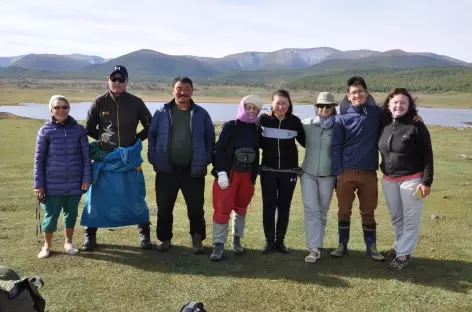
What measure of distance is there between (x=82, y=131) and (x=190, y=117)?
4.30 feet

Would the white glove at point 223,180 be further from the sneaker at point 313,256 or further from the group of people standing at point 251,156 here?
the sneaker at point 313,256

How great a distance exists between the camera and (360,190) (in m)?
5.36

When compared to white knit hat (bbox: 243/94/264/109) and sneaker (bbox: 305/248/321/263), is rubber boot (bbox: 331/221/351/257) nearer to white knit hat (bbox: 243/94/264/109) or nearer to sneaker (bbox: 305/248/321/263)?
sneaker (bbox: 305/248/321/263)

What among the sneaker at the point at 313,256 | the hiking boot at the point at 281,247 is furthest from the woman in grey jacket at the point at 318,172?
the hiking boot at the point at 281,247

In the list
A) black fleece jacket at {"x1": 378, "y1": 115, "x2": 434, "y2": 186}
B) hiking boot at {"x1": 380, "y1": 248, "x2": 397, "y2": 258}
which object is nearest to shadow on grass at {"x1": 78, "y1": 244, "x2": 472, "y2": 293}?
hiking boot at {"x1": 380, "y1": 248, "x2": 397, "y2": 258}

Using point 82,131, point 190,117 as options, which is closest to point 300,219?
point 190,117

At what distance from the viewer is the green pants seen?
5339 millimetres

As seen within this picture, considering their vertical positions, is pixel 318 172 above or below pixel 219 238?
above

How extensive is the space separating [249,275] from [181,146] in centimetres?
168

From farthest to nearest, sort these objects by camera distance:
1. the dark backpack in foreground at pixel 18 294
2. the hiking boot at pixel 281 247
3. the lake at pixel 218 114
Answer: the lake at pixel 218 114 < the hiking boot at pixel 281 247 < the dark backpack in foreground at pixel 18 294

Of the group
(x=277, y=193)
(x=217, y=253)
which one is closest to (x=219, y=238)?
(x=217, y=253)

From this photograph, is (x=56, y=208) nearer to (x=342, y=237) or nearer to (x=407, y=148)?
(x=342, y=237)

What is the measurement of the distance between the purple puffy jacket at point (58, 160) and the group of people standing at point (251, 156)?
0.4 inches

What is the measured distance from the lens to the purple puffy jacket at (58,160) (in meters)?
5.23
